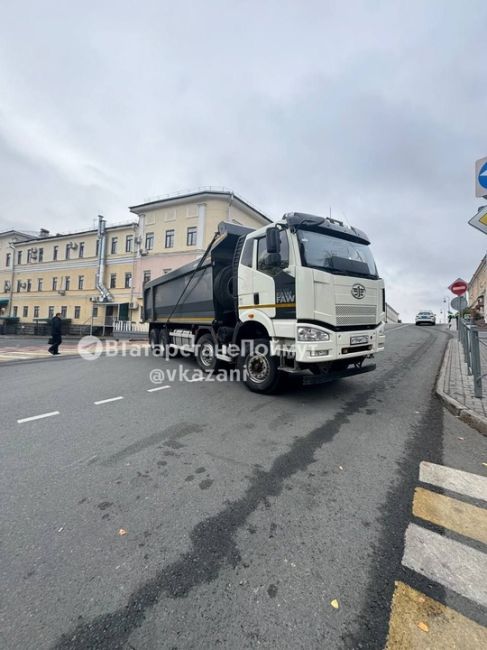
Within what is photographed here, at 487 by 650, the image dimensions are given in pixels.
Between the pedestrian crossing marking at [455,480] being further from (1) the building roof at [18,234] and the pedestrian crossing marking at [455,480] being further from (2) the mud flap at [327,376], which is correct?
(1) the building roof at [18,234]

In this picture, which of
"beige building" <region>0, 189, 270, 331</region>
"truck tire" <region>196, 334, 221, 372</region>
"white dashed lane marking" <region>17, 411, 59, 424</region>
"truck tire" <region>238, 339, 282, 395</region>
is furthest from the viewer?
"beige building" <region>0, 189, 270, 331</region>

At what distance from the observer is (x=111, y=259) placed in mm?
30312

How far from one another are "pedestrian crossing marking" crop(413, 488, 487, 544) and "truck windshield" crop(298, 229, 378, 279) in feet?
11.2

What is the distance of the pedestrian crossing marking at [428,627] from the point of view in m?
1.39

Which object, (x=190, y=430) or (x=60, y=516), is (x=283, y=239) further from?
(x=60, y=516)

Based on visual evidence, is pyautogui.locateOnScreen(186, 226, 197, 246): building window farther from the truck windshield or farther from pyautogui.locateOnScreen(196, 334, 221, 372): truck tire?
the truck windshield

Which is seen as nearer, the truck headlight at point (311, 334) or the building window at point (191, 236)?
the truck headlight at point (311, 334)

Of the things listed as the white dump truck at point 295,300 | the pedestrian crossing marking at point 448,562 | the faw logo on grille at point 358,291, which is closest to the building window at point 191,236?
the white dump truck at point 295,300

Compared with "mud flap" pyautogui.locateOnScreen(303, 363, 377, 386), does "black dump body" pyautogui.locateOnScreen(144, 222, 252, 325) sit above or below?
above

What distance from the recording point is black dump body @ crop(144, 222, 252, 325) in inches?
270

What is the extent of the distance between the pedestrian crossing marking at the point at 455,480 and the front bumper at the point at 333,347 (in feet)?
6.52

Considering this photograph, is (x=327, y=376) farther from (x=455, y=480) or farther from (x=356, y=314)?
(x=455, y=480)

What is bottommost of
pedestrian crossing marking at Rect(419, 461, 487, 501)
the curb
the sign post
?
pedestrian crossing marking at Rect(419, 461, 487, 501)

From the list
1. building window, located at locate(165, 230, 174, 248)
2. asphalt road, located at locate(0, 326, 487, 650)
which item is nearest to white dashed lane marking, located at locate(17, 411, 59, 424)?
asphalt road, located at locate(0, 326, 487, 650)
